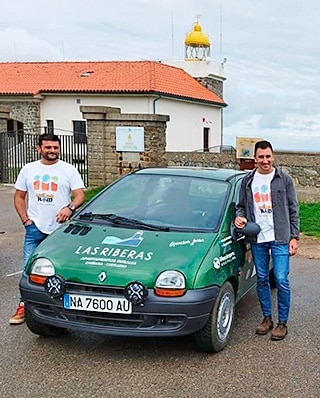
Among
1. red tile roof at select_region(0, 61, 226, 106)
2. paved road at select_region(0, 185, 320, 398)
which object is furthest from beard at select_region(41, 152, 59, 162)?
red tile roof at select_region(0, 61, 226, 106)

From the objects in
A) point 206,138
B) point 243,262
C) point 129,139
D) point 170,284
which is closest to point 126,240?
point 170,284

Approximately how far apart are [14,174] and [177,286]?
16.4 m

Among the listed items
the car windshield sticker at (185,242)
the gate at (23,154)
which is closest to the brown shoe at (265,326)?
the car windshield sticker at (185,242)

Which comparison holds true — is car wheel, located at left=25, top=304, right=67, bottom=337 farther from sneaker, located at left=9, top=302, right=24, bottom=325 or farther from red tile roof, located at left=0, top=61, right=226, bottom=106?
red tile roof, located at left=0, top=61, right=226, bottom=106

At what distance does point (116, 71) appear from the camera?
3366 cm

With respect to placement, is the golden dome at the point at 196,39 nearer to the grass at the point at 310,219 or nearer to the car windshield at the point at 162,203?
the grass at the point at 310,219

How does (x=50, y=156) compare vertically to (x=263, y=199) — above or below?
above

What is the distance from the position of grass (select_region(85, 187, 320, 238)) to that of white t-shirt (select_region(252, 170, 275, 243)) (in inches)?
238

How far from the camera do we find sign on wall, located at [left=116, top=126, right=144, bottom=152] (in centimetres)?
1583

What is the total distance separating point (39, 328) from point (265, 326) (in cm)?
205

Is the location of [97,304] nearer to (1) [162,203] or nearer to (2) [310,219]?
(1) [162,203]

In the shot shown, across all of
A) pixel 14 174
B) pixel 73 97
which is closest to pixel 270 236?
pixel 14 174

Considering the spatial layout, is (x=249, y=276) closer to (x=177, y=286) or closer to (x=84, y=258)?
(x=177, y=286)

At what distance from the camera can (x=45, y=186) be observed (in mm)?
5168
